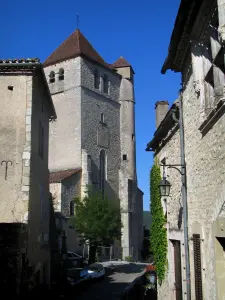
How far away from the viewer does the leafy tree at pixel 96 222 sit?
28.0 metres

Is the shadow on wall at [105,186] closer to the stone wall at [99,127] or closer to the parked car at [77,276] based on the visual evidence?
the stone wall at [99,127]

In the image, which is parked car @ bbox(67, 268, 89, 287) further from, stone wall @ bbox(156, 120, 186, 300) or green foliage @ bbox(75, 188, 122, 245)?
stone wall @ bbox(156, 120, 186, 300)

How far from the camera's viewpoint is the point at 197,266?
Answer: 6852mm

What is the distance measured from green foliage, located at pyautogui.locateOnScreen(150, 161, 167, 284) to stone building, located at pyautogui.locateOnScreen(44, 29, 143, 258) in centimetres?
2252

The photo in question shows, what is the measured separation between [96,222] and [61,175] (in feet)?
25.2

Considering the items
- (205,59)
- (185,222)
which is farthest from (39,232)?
(205,59)

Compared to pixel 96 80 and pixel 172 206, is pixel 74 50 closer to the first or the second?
pixel 96 80

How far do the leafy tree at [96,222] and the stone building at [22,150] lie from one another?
1427 centimetres

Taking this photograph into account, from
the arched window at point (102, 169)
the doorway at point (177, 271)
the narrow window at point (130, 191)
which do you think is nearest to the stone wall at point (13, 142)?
the doorway at point (177, 271)

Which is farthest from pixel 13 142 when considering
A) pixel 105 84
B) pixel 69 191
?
pixel 105 84

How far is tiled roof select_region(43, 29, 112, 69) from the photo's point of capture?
1573 inches

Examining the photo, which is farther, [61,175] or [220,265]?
[61,175]

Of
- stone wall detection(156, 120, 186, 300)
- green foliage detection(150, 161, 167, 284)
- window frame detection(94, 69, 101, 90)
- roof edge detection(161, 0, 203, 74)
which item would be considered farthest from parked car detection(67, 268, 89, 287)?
window frame detection(94, 69, 101, 90)

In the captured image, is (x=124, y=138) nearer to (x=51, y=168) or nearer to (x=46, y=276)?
(x=51, y=168)
